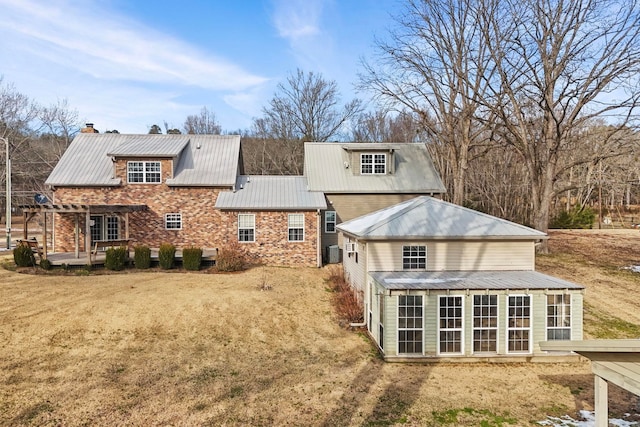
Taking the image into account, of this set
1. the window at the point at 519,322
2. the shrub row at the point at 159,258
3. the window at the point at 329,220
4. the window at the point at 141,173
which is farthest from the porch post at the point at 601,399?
the window at the point at 141,173

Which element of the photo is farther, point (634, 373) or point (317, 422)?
point (317, 422)

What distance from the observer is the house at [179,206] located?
20.7 meters

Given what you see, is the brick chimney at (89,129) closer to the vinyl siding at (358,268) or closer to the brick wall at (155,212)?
the brick wall at (155,212)

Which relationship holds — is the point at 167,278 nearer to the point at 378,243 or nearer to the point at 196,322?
the point at 196,322

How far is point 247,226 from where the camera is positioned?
20719mm

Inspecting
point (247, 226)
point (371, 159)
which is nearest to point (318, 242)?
point (247, 226)

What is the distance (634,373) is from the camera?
16.0 ft

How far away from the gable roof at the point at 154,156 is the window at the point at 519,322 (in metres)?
15.1

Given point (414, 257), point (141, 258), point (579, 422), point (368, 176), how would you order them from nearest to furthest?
1. point (579, 422)
2. point (414, 257)
3. point (141, 258)
4. point (368, 176)

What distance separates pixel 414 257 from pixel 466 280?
185cm

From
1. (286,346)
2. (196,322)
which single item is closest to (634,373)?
(286,346)

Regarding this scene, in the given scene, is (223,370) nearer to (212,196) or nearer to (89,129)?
(212,196)

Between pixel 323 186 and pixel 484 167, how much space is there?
23020mm

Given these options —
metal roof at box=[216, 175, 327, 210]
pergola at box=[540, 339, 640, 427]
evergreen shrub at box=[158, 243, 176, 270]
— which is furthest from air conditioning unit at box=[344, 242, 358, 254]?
pergola at box=[540, 339, 640, 427]
